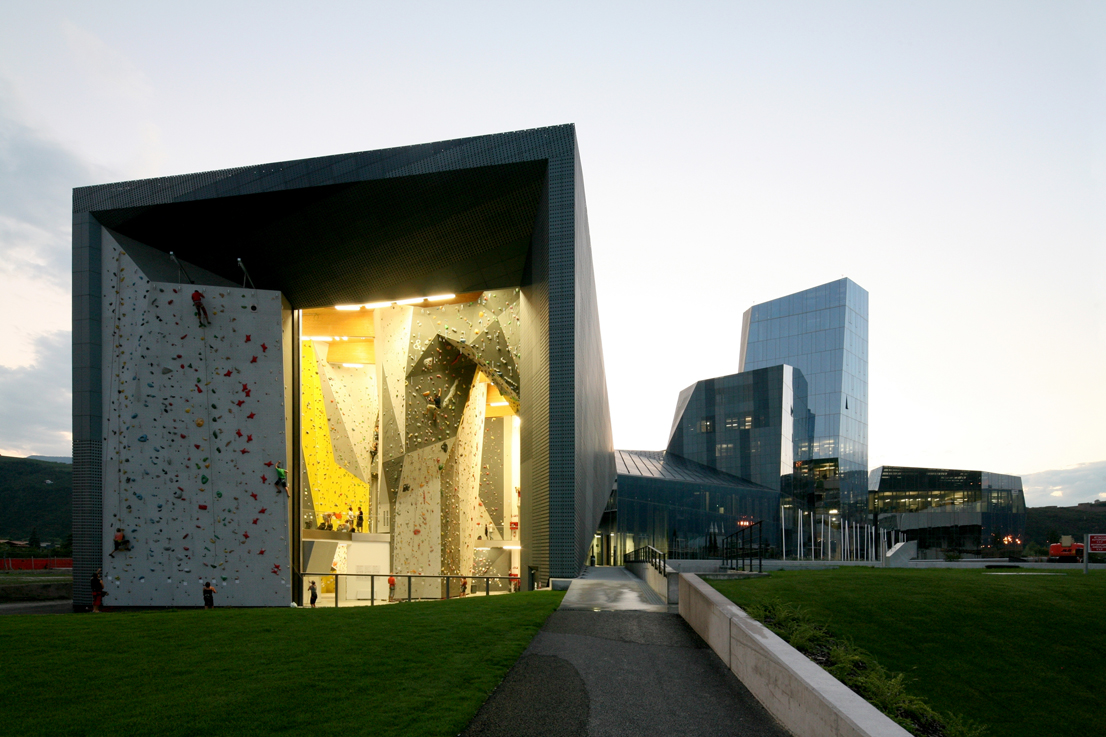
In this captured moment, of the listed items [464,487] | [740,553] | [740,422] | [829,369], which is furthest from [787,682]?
[829,369]

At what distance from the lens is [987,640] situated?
829 cm

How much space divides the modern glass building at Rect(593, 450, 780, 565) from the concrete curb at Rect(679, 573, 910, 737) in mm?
25638

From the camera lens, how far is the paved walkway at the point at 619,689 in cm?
496

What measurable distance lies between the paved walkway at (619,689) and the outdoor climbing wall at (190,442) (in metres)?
11.2

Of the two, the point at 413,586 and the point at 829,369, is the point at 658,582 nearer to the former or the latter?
the point at 413,586

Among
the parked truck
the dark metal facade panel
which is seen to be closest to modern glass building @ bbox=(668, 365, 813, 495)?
the dark metal facade panel

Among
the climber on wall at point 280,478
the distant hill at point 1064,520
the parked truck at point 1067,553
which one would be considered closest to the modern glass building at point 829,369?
the parked truck at point 1067,553

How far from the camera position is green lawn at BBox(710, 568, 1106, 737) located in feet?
22.4

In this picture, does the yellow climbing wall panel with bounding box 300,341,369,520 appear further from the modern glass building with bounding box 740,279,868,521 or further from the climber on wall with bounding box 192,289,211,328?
the modern glass building with bounding box 740,279,868,521

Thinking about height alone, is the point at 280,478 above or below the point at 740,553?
above

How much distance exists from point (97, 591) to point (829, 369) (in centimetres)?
4116

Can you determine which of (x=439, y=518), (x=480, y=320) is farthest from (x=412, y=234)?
(x=439, y=518)

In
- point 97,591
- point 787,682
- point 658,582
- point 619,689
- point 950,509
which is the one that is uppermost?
point 787,682

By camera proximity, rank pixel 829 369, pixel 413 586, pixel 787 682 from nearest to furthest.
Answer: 1. pixel 787 682
2. pixel 413 586
3. pixel 829 369
